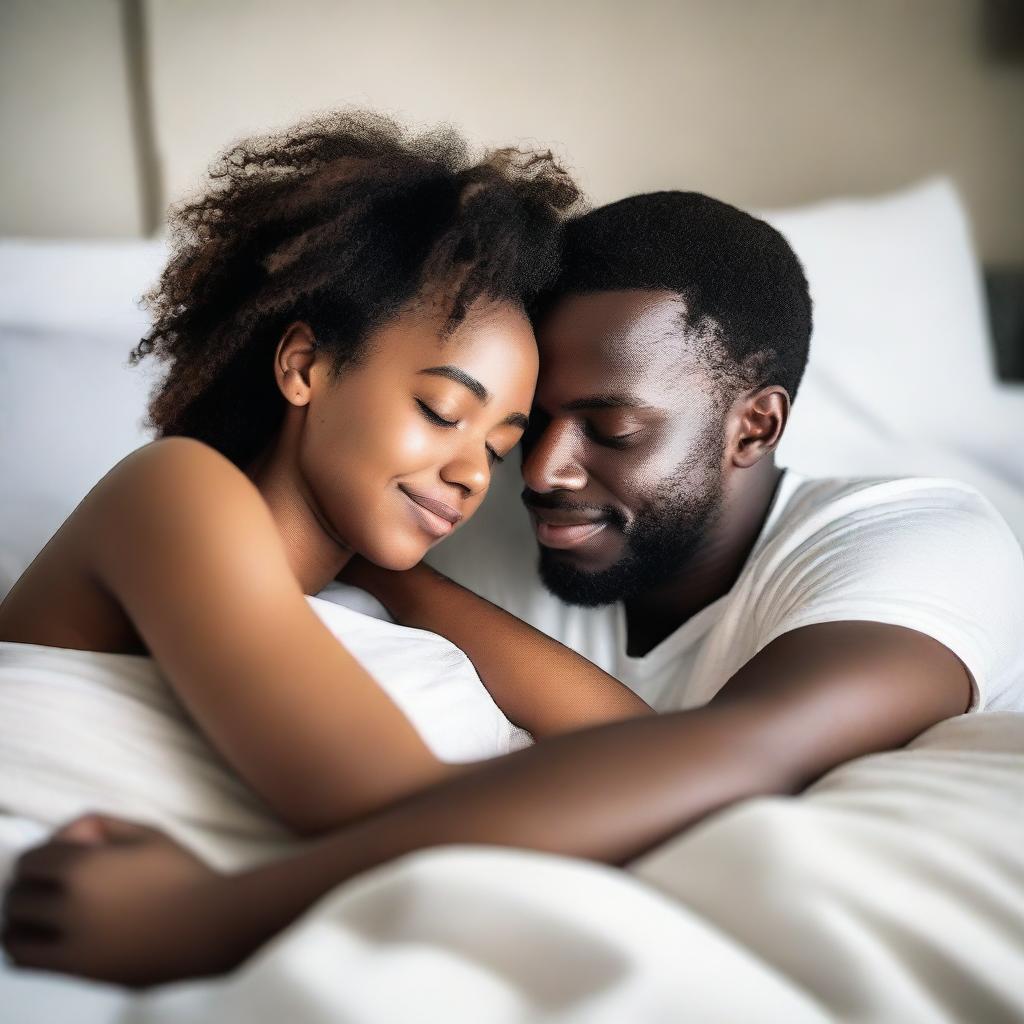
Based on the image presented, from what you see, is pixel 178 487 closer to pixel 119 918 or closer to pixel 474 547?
pixel 119 918

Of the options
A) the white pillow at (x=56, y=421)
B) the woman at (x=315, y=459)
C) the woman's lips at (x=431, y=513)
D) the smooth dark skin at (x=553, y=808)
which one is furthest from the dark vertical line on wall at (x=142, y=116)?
the smooth dark skin at (x=553, y=808)

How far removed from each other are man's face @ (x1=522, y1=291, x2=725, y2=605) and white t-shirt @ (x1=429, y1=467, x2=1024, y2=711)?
0.32ft

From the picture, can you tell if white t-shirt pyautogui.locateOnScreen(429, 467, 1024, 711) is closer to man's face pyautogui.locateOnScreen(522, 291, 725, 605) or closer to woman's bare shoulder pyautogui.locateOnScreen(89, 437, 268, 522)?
man's face pyautogui.locateOnScreen(522, 291, 725, 605)

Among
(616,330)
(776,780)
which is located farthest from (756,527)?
(776,780)

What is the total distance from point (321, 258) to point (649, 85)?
1218 millimetres

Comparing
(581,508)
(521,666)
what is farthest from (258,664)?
(581,508)

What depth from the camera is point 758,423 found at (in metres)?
1.15

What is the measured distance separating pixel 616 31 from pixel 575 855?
171 centimetres

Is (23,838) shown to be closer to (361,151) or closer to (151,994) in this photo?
(151,994)

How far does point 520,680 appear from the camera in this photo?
3.22 feet

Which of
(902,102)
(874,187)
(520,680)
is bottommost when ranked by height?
(520,680)

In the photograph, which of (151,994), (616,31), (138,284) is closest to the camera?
(151,994)

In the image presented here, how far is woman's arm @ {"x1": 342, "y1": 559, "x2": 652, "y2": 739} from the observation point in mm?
957

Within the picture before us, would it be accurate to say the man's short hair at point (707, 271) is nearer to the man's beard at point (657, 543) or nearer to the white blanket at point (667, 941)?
the man's beard at point (657, 543)
